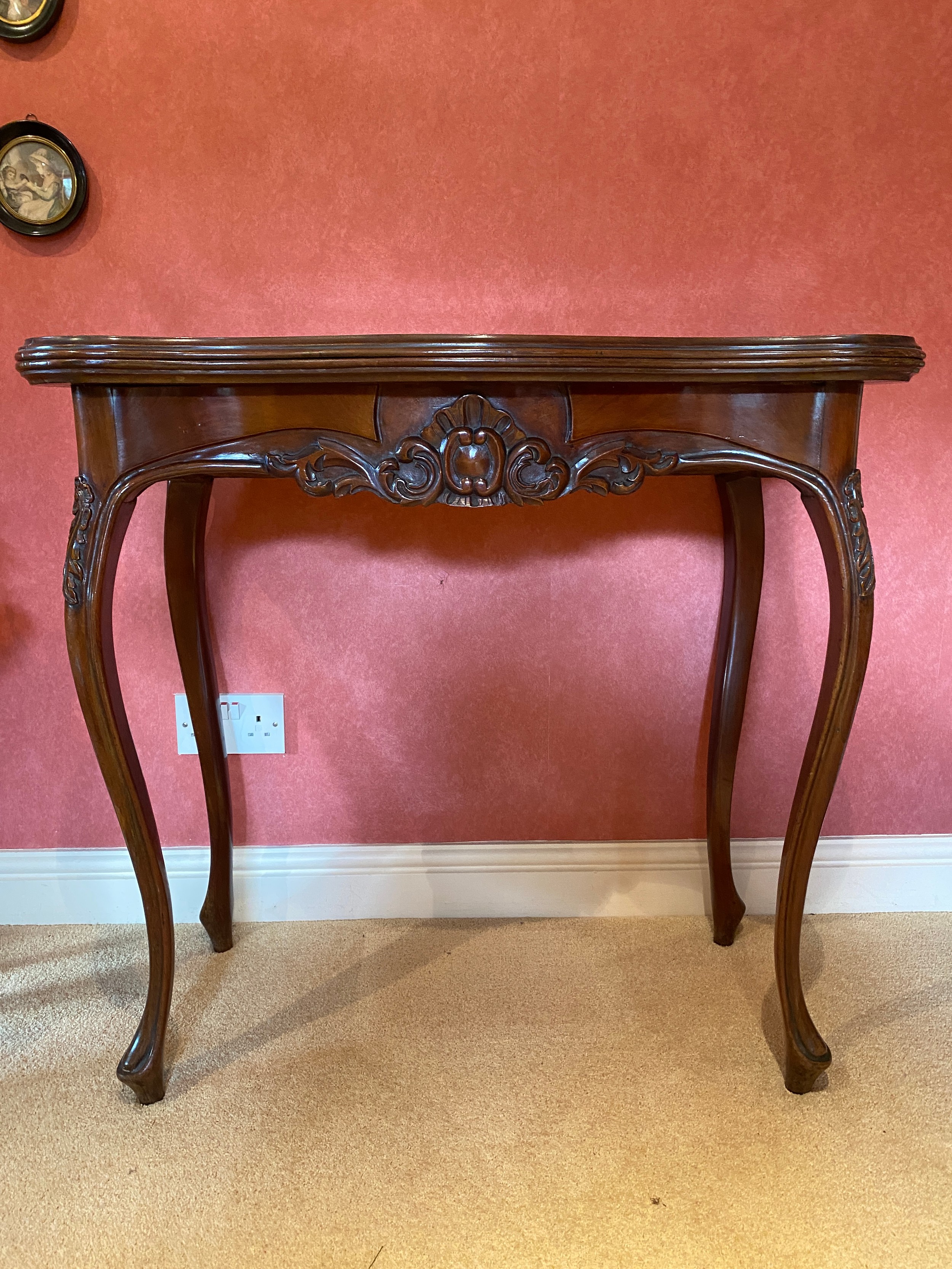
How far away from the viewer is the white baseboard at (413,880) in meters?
1.50

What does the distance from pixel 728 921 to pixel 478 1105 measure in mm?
541

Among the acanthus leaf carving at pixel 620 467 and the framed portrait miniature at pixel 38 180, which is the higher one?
the framed portrait miniature at pixel 38 180

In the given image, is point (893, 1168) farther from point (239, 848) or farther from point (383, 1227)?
point (239, 848)

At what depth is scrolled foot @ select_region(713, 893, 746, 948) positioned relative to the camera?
142cm

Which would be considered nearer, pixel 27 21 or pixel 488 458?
pixel 488 458

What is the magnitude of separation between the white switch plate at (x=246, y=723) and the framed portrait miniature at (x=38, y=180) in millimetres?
728

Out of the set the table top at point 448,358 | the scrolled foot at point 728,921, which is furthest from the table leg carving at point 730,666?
the table top at point 448,358

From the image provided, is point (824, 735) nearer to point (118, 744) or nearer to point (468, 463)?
point (468, 463)

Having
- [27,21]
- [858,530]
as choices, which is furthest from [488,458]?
[27,21]

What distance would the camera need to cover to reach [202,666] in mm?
1345

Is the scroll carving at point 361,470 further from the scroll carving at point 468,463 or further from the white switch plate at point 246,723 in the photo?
the white switch plate at point 246,723

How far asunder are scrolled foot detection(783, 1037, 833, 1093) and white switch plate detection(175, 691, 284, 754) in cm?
87

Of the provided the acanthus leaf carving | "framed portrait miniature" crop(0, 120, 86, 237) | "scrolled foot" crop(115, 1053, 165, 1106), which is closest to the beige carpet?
"scrolled foot" crop(115, 1053, 165, 1106)

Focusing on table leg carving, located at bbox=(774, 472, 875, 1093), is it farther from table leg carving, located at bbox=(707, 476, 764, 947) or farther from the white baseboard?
the white baseboard
